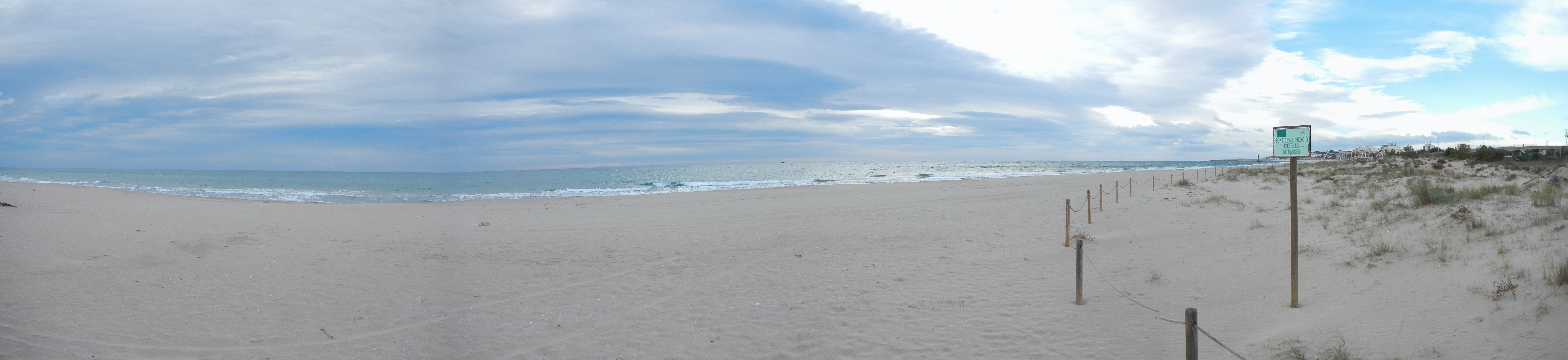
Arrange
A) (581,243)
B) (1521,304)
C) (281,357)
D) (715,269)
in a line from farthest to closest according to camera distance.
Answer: (581,243), (715,269), (281,357), (1521,304)

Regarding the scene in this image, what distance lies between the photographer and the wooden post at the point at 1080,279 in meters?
6.15

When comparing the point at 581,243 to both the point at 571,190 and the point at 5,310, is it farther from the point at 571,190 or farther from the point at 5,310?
the point at 571,190

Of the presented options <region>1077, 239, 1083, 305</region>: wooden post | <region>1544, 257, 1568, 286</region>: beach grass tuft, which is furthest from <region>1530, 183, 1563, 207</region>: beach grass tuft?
<region>1077, 239, 1083, 305</region>: wooden post

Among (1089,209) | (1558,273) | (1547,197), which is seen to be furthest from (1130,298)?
(1547,197)

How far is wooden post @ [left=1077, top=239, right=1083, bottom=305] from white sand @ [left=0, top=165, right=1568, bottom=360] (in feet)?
0.46

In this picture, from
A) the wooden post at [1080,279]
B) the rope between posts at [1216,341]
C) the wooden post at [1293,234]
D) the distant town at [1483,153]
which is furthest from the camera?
the distant town at [1483,153]

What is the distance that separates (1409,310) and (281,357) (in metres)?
9.36

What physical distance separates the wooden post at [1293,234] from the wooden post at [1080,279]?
1634 mm

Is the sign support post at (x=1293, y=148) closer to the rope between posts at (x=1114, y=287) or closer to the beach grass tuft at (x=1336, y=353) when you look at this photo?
the beach grass tuft at (x=1336, y=353)

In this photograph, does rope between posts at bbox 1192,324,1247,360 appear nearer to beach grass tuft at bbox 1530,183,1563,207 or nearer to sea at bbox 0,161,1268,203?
beach grass tuft at bbox 1530,183,1563,207

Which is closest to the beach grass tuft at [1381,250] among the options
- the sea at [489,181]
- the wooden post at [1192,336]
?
the wooden post at [1192,336]

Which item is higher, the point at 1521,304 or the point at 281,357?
the point at 1521,304

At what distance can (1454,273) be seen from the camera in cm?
598

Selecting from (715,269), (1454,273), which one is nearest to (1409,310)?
(1454,273)
